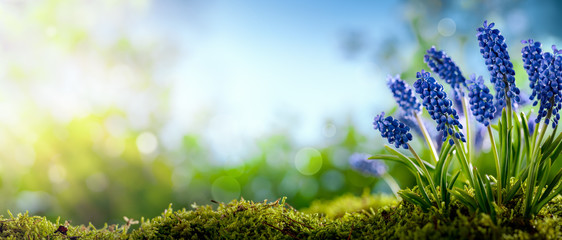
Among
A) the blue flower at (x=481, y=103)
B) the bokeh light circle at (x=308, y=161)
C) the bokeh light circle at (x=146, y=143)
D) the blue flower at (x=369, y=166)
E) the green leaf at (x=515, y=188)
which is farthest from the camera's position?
the bokeh light circle at (x=146, y=143)

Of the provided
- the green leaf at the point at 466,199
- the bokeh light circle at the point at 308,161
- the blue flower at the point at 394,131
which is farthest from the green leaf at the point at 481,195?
the bokeh light circle at the point at 308,161

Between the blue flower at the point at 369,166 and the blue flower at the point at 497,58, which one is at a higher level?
the blue flower at the point at 369,166

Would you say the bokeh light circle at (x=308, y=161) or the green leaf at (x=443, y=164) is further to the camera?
the bokeh light circle at (x=308, y=161)

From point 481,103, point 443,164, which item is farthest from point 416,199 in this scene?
point 481,103

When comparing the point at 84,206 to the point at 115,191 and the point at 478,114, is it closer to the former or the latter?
the point at 115,191

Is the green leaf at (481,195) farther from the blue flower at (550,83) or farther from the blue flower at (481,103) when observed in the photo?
the blue flower at (550,83)

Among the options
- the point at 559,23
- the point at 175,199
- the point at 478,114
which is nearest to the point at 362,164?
the point at 478,114
